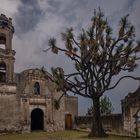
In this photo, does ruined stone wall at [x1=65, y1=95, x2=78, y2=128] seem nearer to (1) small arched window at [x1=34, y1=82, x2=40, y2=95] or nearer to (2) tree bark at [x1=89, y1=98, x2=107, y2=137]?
(1) small arched window at [x1=34, y1=82, x2=40, y2=95]

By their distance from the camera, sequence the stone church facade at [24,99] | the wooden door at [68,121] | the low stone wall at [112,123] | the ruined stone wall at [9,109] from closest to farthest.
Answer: the low stone wall at [112,123] < the ruined stone wall at [9,109] < the stone church facade at [24,99] < the wooden door at [68,121]

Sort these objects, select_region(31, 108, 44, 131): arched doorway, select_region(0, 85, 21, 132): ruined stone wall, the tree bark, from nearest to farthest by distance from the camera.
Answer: the tree bark, select_region(0, 85, 21, 132): ruined stone wall, select_region(31, 108, 44, 131): arched doorway

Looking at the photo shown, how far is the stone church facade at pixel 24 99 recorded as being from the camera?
27.5 meters

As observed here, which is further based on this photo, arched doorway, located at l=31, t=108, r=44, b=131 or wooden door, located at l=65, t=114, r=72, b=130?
wooden door, located at l=65, t=114, r=72, b=130

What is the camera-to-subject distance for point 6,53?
28.2 m

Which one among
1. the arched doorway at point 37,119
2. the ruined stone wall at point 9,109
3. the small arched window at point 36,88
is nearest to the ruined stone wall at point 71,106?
the arched doorway at point 37,119

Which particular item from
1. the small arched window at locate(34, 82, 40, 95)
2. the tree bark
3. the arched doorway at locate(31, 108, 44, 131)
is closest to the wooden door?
the arched doorway at locate(31, 108, 44, 131)

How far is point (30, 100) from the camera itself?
29906 mm

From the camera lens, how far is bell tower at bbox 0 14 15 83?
27922 millimetres

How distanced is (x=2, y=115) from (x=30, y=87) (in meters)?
4.49

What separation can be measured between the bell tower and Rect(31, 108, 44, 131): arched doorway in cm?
545

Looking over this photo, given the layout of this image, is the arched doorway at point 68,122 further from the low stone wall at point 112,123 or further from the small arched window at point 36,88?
the small arched window at point 36,88

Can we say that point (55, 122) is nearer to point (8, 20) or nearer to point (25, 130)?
point (25, 130)

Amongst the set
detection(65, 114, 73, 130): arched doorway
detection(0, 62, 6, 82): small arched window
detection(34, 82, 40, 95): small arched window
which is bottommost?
detection(65, 114, 73, 130): arched doorway
